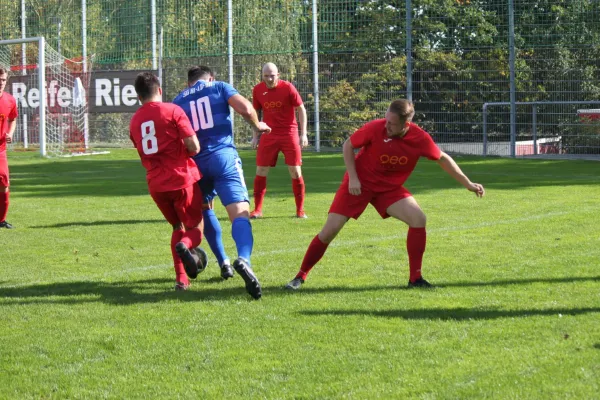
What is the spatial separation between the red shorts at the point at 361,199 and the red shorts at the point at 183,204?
1078 mm

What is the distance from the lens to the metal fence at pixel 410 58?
2380 centimetres

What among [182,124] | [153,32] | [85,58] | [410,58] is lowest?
[182,124]

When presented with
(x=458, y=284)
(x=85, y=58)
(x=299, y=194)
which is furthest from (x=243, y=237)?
(x=85, y=58)

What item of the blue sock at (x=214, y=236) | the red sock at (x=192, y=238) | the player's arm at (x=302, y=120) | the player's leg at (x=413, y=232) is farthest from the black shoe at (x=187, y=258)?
the player's arm at (x=302, y=120)

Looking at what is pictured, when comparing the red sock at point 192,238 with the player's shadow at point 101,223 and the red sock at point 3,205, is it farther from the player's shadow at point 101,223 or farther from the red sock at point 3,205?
the red sock at point 3,205

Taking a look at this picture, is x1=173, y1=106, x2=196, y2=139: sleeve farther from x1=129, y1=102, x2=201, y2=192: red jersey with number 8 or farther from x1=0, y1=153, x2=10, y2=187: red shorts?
x1=0, y1=153, x2=10, y2=187: red shorts

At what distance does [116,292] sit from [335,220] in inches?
70.2

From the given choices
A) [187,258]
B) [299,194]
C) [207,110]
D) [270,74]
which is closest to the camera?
[187,258]

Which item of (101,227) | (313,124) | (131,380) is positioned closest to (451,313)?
(131,380)

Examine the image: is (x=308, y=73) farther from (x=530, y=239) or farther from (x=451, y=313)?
(x=451, y=313)

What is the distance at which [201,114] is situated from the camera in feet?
26.0

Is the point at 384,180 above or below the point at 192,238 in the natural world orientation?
above

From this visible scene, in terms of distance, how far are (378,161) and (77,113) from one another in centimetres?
2296

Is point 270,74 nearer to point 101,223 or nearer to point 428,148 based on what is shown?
point 101,223
